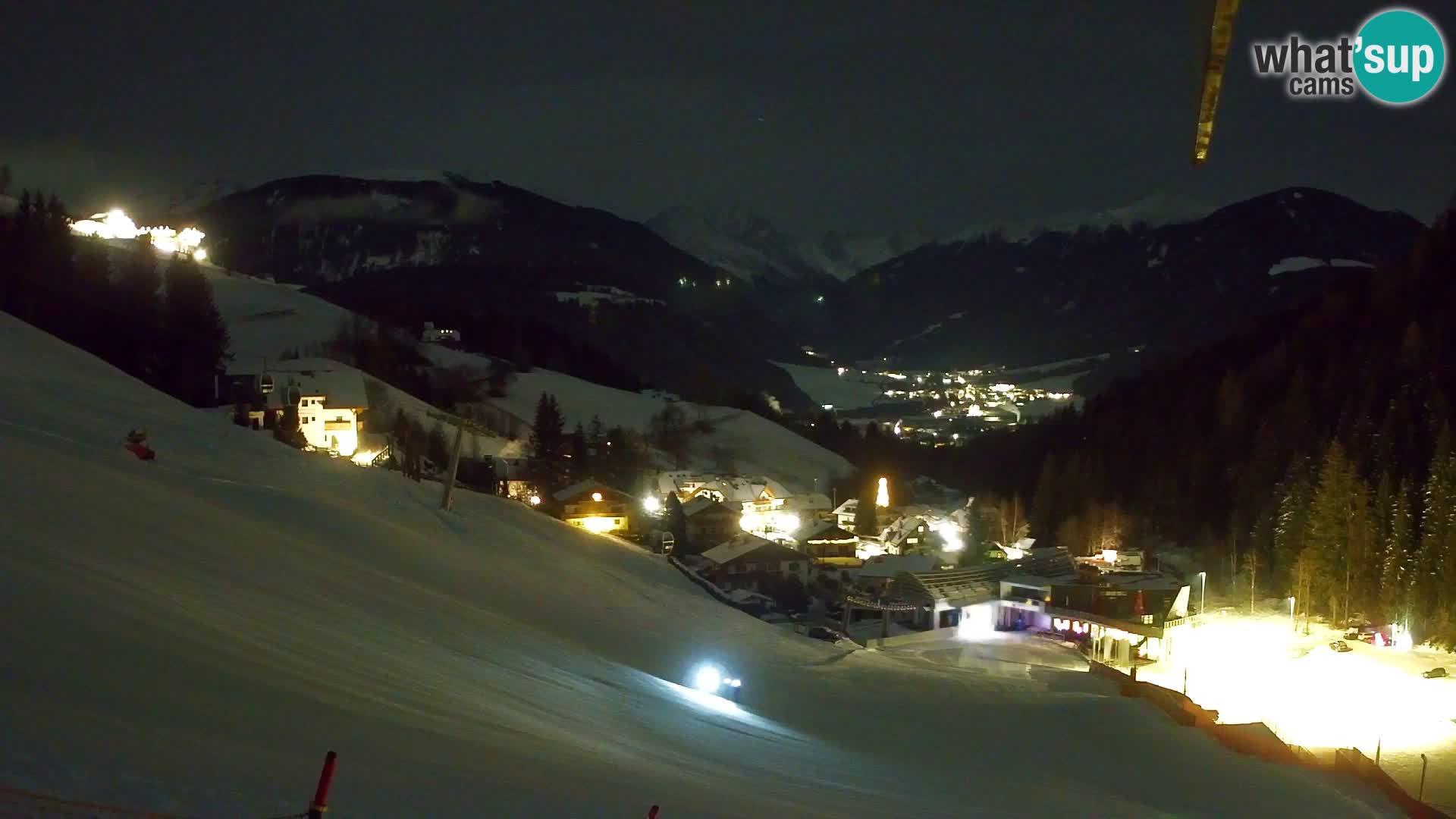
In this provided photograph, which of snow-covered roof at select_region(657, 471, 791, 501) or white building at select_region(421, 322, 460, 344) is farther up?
white building at select_region(421, 322, 460, 344)

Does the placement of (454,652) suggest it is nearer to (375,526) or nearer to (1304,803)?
(375,526)

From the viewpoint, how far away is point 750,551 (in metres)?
37.7

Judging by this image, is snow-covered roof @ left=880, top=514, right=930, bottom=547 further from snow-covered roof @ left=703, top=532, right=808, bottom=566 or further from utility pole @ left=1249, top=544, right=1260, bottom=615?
utility pole @ left=1249, top=544, right=1260, bottom=615

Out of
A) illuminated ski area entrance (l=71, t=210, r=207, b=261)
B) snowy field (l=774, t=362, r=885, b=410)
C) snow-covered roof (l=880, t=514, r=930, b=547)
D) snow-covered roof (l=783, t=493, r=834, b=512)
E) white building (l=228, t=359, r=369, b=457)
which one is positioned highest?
snowy field (l=774, t=362, r=885, b=410)

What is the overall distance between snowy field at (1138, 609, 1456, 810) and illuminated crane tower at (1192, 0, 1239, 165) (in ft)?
42.7

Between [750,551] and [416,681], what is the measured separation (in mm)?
29913

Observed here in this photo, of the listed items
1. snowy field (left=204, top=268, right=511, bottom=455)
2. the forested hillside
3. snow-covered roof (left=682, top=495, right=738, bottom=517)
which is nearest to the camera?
the forested hillside

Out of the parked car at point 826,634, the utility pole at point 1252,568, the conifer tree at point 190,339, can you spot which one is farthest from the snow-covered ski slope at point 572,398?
the parked car at point 826,634

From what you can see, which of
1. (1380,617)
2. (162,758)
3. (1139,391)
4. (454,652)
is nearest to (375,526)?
(454,652)

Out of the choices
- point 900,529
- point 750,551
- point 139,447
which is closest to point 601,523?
point 750,551

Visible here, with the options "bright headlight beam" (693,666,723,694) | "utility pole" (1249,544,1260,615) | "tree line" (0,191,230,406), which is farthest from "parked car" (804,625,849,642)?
"tree line" (0,191,230,406)

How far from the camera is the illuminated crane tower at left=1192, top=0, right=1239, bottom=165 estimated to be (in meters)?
8.83

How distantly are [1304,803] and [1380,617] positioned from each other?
21.3m

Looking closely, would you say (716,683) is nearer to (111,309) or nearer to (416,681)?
(416,681)
